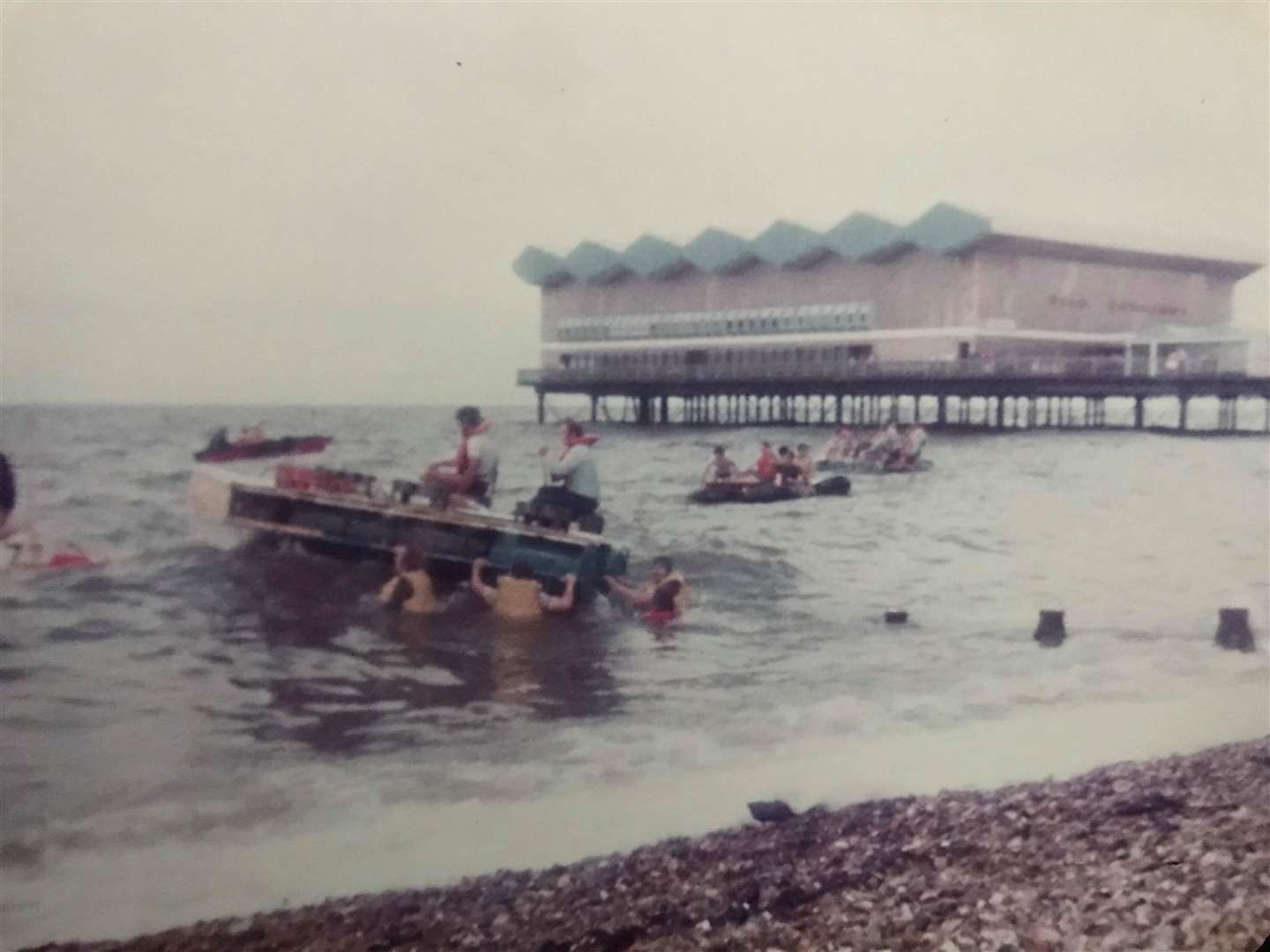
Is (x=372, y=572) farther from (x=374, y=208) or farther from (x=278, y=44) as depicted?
(x=278, y=44)

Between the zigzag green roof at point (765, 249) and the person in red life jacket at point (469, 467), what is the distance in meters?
0.31

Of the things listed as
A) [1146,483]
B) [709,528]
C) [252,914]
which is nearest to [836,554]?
[709,528]

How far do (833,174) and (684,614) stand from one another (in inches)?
40.4

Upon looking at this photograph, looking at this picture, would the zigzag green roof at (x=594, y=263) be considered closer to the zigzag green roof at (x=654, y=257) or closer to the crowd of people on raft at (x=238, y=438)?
the zigzag green roof at (x=654, y=257)

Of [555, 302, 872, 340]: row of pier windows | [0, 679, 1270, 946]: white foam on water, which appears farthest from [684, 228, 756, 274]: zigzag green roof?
[0, 679, 1270, 946]: white foam on water

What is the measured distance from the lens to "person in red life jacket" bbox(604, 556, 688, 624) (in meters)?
2.60

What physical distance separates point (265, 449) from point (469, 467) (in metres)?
0.38

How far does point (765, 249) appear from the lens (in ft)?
9.15

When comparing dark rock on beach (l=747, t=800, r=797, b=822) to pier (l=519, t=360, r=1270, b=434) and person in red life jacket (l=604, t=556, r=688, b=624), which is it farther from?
pier (l=519, t=360, r=1270, b=434)

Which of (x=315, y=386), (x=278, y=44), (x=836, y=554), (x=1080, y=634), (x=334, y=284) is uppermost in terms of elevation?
(x=278, y=44)

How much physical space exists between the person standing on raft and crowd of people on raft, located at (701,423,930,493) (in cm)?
43

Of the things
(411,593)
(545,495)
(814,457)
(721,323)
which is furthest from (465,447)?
(814,457)

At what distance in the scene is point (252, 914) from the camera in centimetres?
218

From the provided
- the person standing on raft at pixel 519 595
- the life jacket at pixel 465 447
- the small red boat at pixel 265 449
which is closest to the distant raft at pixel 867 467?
the person standing on raft at pixel 519 595
